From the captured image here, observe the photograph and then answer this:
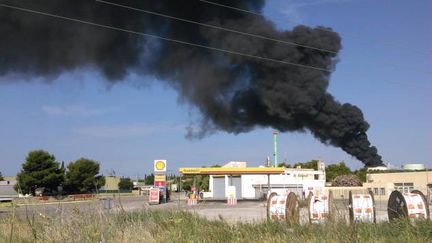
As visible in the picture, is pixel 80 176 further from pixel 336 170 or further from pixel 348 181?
pixel 336 170

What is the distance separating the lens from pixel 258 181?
85312 millimetres

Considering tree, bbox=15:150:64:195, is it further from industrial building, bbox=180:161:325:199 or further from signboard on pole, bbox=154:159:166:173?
signboard on pole, bbox=154:159:166:173

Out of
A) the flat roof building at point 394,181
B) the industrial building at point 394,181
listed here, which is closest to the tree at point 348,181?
the industrial building at point 394,181

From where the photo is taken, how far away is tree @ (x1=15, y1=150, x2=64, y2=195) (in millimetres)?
85238

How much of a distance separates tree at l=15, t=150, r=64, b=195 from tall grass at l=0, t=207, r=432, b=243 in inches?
3061

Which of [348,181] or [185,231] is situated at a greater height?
[348,181]

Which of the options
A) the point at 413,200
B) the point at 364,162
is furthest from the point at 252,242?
the point at 364,162

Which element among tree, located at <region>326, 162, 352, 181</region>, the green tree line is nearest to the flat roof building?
tree, located at <region>326, 162, 352, 181</region>

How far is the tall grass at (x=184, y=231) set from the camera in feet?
32.0

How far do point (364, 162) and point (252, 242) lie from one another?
6386 cm

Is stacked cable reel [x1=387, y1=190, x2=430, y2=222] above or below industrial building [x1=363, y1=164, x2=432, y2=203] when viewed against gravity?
below

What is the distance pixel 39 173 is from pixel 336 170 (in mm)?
58175

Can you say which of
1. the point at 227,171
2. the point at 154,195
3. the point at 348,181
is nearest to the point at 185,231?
the point at 154,195

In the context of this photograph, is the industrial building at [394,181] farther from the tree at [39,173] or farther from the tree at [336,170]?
the tree at [39,173]
